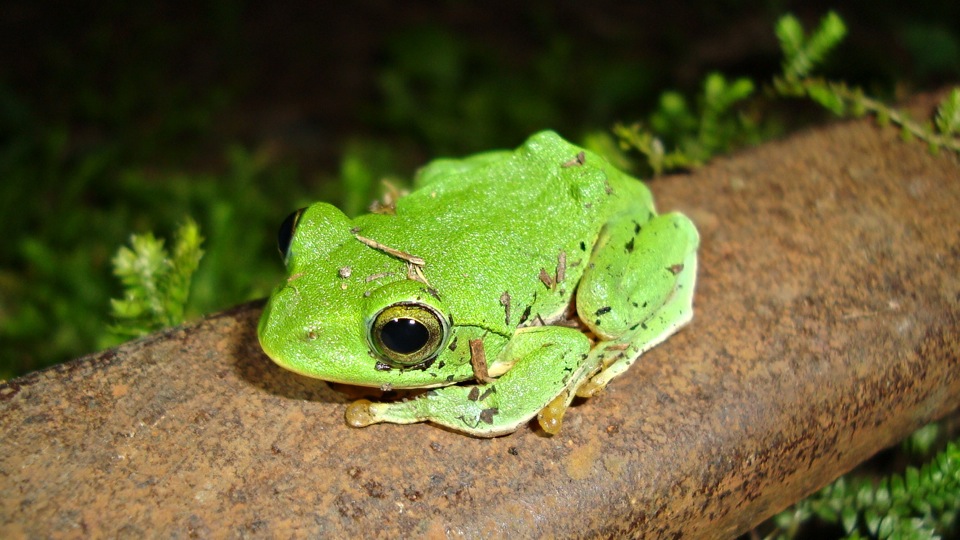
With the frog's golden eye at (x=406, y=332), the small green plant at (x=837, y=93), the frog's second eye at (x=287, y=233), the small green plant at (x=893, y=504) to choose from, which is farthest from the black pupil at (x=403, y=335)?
the small green plant at (x=837, y=93)

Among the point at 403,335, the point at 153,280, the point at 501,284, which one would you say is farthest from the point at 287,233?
the point at 153,280

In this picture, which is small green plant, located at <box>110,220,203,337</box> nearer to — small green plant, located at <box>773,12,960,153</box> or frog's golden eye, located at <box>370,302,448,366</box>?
frog's golden eye, located at <box>370,302,448,366</box>

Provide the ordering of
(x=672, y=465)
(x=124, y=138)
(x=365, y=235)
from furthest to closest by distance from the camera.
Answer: (x=124, y=138) < (x=365, y=235) < (x=672, y=465)

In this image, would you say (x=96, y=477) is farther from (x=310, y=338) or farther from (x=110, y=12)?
(x=110, y=12)

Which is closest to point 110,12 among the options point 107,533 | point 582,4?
point 582,4

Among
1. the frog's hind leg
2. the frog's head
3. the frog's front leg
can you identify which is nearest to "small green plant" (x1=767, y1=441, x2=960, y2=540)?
the frog's hind leg

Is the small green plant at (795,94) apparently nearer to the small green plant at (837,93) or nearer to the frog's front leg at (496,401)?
the small green plant at (837,93)
